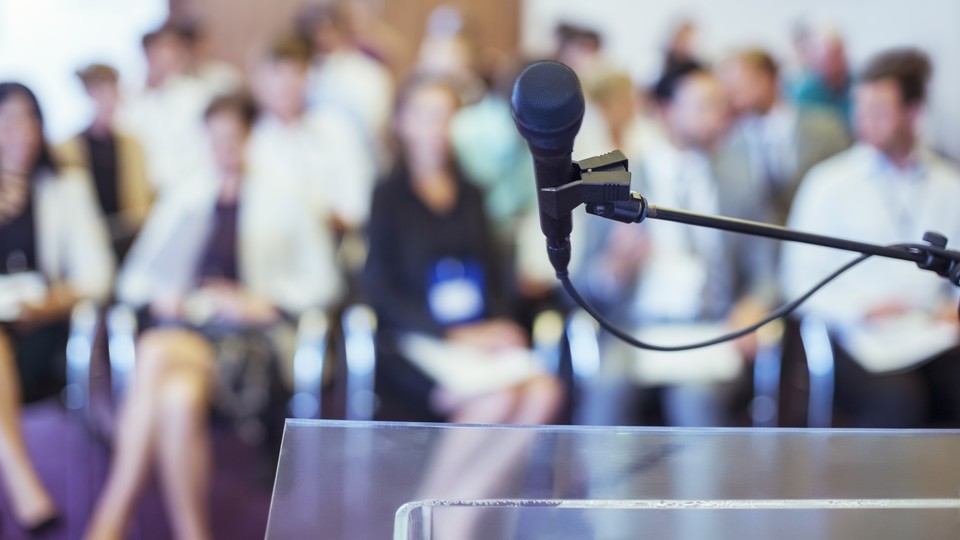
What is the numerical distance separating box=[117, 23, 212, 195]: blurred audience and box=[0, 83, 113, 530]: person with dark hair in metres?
1.01

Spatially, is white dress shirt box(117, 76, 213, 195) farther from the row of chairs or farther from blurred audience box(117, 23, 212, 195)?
the row of chairs

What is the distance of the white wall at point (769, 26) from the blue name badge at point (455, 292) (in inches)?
107

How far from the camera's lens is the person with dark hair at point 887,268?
2990 mm

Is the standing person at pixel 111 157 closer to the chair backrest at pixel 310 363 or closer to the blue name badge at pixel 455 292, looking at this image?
the chair backrest at pixel 310 363

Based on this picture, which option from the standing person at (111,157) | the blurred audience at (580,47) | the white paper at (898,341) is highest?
the blurred audience at (580,47)

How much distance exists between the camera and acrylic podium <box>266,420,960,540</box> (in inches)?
39.8

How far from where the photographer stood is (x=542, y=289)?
10.9 feet

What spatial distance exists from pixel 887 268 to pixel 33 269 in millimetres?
2582

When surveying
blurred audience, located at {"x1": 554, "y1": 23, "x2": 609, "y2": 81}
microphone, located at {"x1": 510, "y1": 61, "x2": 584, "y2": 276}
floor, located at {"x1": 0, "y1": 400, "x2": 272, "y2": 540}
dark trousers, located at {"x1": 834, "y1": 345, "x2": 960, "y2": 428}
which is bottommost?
floor, located at {"x1": 0, "y1": 400, "x2": 272, "y2": 540}

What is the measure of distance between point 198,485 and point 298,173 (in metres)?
1.63

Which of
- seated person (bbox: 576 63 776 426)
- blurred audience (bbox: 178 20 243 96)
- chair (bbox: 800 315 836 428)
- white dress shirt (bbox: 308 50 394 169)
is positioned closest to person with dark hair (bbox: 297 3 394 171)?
white dress shirt (bbox: 308 50 394 169)

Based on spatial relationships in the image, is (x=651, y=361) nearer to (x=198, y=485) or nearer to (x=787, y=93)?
(x=198, y=485)

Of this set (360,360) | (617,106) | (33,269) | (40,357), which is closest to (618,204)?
(360,360)

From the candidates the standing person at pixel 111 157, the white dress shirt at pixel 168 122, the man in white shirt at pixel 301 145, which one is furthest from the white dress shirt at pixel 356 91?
the standing person at pixel 111 157
